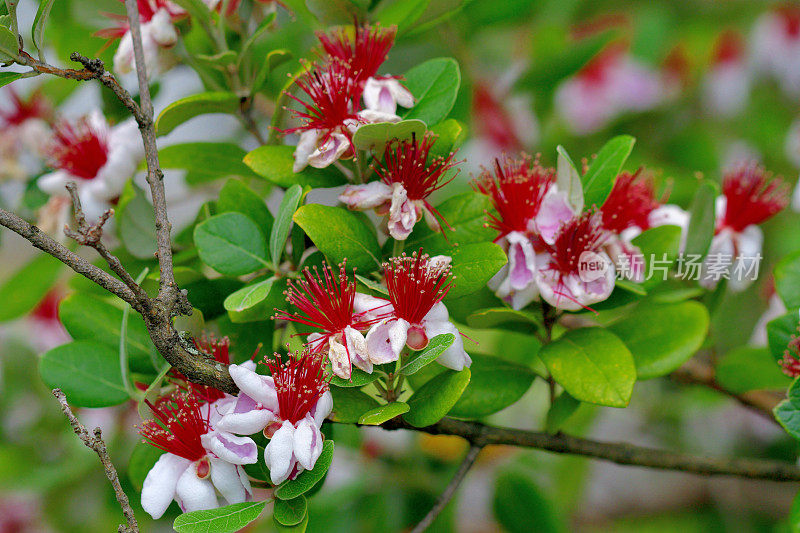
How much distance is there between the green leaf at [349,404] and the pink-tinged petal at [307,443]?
6 cm

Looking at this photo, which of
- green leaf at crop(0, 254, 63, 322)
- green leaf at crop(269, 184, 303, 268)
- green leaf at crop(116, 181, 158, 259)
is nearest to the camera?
→ green leaf at crop(269, 184, 303, 268)

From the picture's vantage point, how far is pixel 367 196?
0.75m

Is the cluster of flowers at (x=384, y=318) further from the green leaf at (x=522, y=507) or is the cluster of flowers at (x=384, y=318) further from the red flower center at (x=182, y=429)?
the green leaf at (x=522, y=507)

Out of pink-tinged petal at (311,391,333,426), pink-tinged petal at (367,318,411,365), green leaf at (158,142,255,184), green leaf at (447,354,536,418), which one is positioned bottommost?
green leaf at (447,354,536,418)

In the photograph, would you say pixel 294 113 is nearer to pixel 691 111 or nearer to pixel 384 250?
pixel 384 250

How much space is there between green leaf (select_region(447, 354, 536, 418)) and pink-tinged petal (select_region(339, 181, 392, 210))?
0.25 metres

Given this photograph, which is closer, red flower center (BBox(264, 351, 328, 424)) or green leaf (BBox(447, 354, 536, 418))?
red flower center (BBox(264, 351, 328, 424))

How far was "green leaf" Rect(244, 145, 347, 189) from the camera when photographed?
792 mm

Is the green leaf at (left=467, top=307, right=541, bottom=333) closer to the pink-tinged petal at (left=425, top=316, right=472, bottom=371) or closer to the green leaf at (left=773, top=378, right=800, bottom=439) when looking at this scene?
the pink-tinged petal at (left=425, top=316, right=472, bottom=371)

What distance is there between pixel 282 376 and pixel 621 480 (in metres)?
1.81

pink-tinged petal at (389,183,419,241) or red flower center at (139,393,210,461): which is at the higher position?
pink-tinged petal at (389,183,419,241)

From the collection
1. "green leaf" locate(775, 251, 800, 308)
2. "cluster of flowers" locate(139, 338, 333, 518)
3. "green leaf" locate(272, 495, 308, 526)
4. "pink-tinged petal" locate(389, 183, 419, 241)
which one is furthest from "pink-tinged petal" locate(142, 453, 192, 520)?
"green leaf" locate(775, 251, 800, 308)

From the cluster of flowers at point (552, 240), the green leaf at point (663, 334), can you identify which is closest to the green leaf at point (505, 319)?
the cluster of flowers at point (552, 240)

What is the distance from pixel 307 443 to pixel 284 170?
32 centimetres
